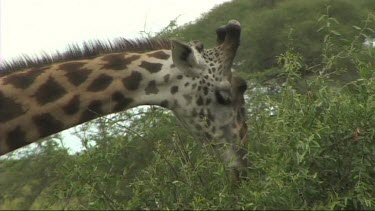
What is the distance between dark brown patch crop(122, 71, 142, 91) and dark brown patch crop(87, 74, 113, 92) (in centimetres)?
12

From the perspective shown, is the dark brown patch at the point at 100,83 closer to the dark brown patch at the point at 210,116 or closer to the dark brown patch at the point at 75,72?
the dark brown patch at the point at 75,72

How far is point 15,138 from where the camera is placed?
15.5 feet

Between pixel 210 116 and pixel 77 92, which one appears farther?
pixel 210 116

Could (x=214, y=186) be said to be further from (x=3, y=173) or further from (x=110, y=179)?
(x=3, y=173)

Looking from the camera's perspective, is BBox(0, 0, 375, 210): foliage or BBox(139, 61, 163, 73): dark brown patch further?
BBox(139, 61, 163, 73): dark brown patch

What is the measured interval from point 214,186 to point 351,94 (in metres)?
1.14

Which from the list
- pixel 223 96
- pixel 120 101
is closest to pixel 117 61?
pixel 120 101

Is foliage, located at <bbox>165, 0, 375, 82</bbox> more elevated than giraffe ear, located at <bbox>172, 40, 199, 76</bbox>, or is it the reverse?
giraffe ear, located at <bbox>172, 40, 199, 76</bbox>

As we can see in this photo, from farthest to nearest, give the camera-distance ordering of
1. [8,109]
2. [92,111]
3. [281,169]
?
[92,111], [8,109], [281,169]

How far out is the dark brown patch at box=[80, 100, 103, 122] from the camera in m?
4.95

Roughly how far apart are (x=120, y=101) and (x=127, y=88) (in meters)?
0.11

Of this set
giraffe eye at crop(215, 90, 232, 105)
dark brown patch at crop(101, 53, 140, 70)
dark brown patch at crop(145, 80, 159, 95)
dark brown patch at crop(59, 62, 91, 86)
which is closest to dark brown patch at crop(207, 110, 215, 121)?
giraffe eye at crop(215, 90, 232, 105)

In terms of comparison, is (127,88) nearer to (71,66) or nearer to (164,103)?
(164,103)

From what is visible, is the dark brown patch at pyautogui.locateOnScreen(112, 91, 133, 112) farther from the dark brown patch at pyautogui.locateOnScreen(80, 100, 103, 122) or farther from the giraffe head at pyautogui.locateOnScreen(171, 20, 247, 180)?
the giraffe head at pyautogui.locateOnScreen(171, 20, 247, 180)
